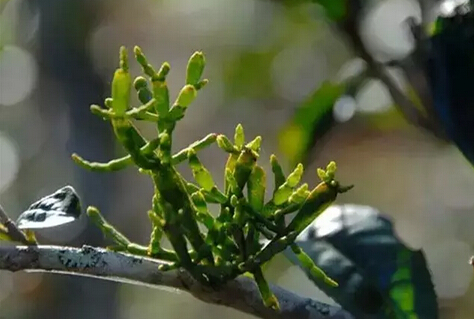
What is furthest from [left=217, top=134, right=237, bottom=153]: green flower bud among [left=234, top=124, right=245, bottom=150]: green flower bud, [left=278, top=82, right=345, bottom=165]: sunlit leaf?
[left=278, top=82, right=345, bottom=165]: sunlit leaf

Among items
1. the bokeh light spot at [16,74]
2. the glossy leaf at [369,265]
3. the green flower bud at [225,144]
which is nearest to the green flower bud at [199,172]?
the green flower bud at [225,144]

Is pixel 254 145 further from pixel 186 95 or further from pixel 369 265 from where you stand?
pixel 369 265

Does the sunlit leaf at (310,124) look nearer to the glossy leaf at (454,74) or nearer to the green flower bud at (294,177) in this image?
the glossy leaf at (454,74)

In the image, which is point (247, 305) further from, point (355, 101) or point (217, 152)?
point (217, 152)

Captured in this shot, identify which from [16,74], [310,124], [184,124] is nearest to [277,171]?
[310,124]

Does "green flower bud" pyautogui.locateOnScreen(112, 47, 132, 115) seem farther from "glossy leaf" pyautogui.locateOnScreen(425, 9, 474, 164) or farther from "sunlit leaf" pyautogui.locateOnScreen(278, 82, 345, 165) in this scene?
"sunlit leaf" pyautogui.locateOnScreen(278, 82, 345, 165)

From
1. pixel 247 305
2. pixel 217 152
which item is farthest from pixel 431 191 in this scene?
pixel 247 305

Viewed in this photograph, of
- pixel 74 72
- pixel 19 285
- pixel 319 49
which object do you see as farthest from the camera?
pixel 19 285
